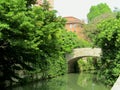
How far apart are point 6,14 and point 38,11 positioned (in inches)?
86.2

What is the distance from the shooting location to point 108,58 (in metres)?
21.2

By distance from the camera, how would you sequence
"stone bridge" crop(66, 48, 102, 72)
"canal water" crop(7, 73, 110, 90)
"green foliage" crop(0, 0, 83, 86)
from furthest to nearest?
"stone bridge" crop(66, 48, 102, 72) < "canal water" crop(7, 73, 110, 90) < "green foliage" crop(0, 0, 83, 86)

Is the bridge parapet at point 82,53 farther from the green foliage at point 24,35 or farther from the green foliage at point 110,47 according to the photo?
the green foliage at point 24,35

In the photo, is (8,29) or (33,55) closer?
(8,29)

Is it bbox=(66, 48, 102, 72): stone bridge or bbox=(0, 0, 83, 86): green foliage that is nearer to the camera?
bbox=(0, 0, 83, 86): green foliage

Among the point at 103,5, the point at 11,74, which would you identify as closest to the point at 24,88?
the point at 11,74

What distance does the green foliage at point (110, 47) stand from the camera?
63.5 ft

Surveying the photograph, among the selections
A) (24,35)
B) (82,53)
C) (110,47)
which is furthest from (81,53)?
(24,35)

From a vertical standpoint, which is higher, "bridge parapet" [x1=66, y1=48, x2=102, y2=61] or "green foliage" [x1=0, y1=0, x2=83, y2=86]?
"green foliage" [x1=0, y1=0, x2=83, y2=86]

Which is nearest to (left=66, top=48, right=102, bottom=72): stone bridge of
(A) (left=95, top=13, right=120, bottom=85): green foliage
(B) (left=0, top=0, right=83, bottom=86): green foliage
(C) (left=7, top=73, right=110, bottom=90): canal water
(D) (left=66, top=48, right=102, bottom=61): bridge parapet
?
(D) (left=66, top=48, right=102, bottom=61): bridge parapet

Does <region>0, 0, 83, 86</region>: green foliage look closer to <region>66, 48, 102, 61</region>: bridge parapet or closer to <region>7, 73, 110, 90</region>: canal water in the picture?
<region>7, 73, 110, 90</region>: canal water

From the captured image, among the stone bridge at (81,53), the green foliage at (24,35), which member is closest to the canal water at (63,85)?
the green foliage at (24,35)

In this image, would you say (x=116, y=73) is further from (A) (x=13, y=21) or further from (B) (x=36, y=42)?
(A) (x=13, y=21)

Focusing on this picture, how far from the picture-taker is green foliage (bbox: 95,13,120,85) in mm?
19359
